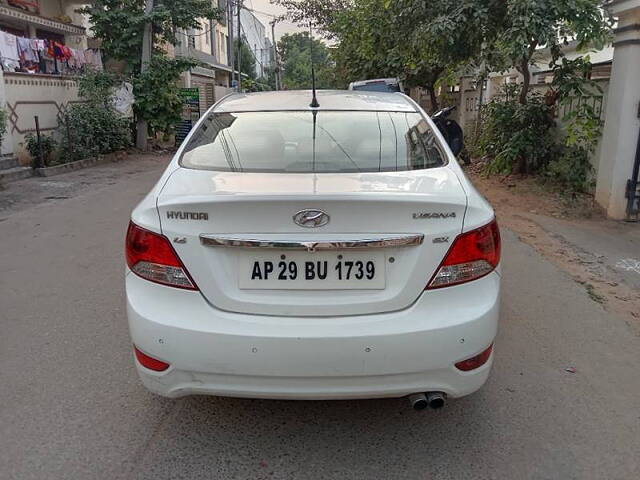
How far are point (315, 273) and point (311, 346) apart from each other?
1.00 ft

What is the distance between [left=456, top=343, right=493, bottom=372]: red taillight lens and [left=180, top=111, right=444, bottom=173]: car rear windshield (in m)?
1.00

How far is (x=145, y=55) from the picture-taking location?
1638 cm

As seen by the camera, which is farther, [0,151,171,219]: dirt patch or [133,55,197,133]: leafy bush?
[133,55,197,133]: leafy bush

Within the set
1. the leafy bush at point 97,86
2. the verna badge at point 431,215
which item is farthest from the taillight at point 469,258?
the leafy bush at point 97,86

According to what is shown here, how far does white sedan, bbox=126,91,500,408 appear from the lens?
2.36 metres

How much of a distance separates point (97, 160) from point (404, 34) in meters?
8.28

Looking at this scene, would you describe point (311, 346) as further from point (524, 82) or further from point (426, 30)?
point (524, 82)

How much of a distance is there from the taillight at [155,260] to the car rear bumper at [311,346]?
5cm

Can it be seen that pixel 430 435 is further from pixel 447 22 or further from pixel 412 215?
pixel 447 22

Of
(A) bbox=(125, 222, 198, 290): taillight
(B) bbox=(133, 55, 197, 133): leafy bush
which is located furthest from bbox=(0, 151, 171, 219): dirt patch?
(A) bbox=(125, 222, 198, 290): taillight

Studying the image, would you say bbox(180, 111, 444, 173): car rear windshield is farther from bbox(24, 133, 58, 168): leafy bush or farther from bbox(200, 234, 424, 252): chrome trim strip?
bbox(24, 133, 58, 168): leafy bush

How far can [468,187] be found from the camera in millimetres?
2723

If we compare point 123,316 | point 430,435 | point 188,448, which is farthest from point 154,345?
point 123,316

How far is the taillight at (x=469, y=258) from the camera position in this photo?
245 centimetres
